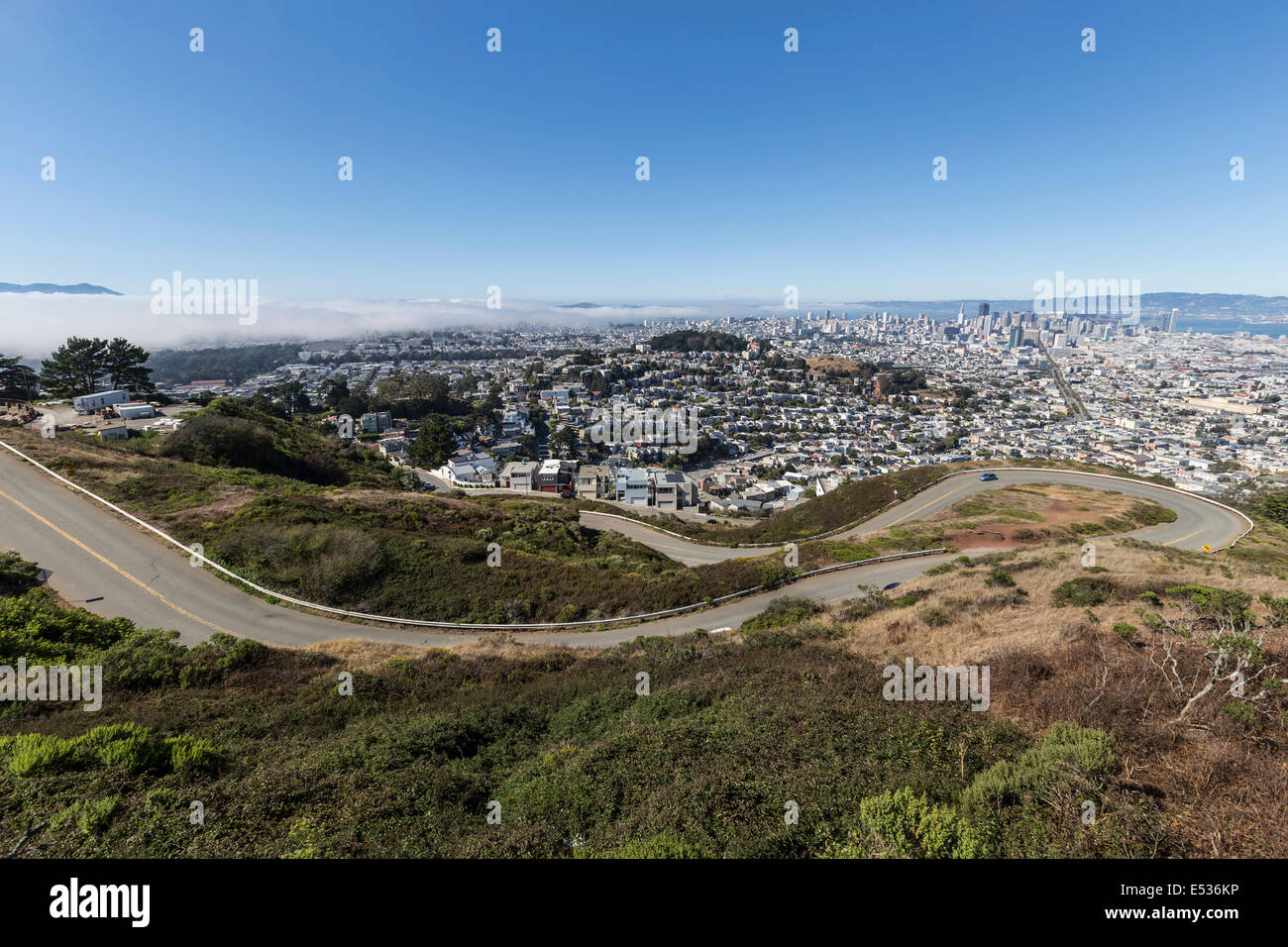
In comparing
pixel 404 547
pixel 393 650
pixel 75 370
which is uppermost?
pixel 75 370

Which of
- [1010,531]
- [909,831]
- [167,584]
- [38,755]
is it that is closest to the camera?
[909,831]

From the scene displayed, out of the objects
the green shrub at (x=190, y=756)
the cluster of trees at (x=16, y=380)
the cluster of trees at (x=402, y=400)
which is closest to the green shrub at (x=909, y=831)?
the green shrub at (x=190, y=756)

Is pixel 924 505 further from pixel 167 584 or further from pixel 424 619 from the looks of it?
pixel 167 584

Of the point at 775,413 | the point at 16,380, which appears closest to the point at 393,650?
the point at 16,380

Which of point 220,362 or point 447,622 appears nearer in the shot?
point 447,622

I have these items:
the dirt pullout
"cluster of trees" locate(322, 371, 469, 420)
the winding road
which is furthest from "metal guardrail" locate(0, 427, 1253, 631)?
"cluster of trees" locate(322, 371, 469, 420)

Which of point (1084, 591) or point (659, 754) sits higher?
point (1084, 591)

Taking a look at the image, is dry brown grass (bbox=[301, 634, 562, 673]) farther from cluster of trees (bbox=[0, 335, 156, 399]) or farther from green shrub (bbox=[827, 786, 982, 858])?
cluster of trees (bbox=[0, 335, 156, 399])
